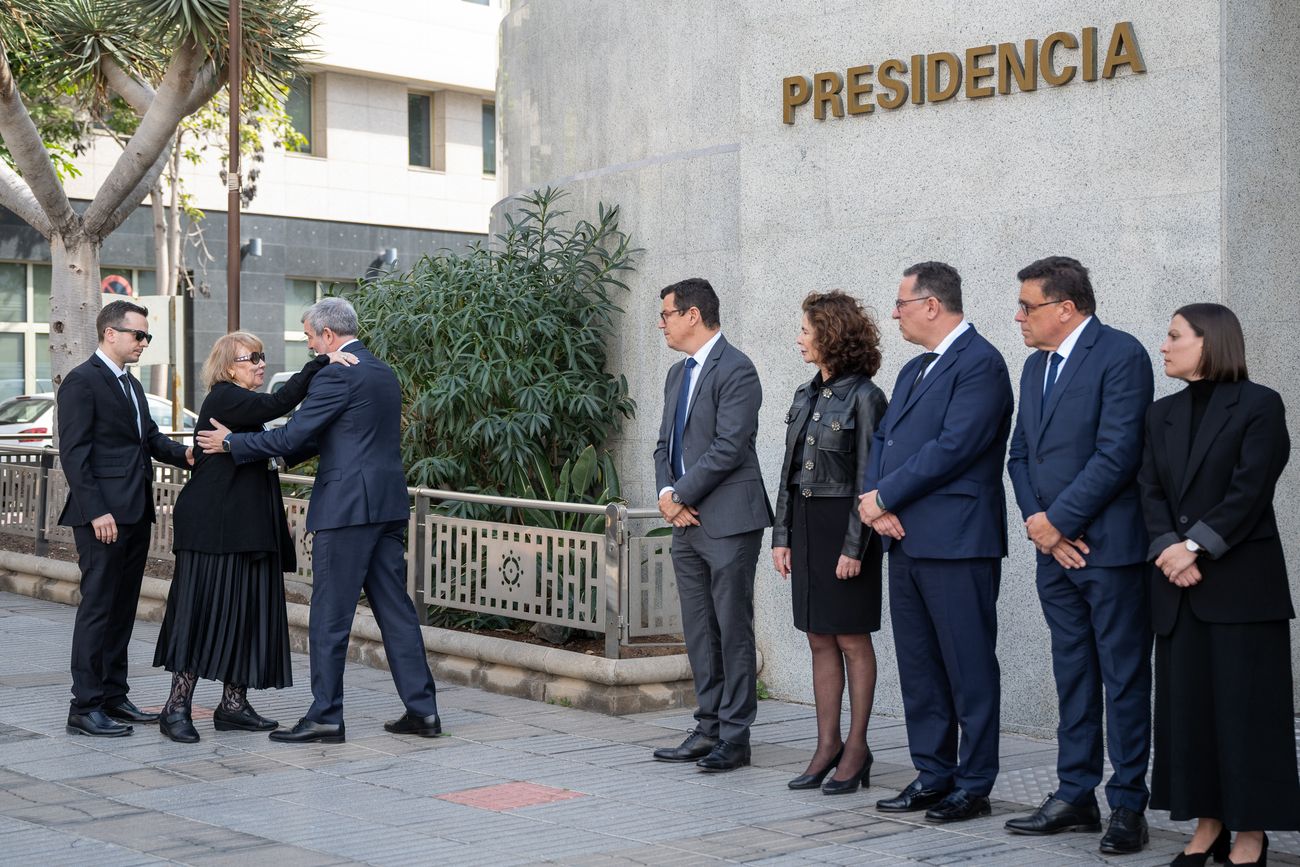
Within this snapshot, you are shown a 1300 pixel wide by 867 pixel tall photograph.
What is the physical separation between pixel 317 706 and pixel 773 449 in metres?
2.77

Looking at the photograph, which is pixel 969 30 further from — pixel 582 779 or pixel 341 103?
pixel 341 103

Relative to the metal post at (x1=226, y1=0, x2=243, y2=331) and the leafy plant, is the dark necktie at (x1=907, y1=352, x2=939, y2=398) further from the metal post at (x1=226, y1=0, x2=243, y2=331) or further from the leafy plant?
the metal post at (x1=226, y1=0, x2=243, y2=331)

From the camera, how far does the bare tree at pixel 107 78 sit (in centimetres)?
1580

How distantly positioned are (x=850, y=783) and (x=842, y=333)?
180 cm

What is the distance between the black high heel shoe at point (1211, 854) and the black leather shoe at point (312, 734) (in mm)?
3869

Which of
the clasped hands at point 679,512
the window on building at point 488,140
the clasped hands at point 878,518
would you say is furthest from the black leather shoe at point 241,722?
the window on building at point 488,140

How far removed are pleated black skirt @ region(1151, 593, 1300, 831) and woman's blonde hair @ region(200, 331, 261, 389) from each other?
4.42 meters

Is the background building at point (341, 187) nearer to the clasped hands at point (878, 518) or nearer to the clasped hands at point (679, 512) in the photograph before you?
the clasped hands at point (679, 512)

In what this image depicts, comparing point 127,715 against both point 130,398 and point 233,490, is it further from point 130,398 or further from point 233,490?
point 130,398

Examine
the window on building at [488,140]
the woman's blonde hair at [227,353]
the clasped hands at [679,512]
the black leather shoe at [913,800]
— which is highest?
the window on building at [488,140]

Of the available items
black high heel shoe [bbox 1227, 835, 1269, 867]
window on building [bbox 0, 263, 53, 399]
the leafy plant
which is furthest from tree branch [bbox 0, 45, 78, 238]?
window on building [bbox 0, 263, 53, 399]

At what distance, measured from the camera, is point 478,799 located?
6492 millimetres

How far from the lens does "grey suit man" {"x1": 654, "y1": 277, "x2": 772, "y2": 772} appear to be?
6953mm

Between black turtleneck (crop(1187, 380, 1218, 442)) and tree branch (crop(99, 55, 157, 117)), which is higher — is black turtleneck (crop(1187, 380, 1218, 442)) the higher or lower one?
the lower one
